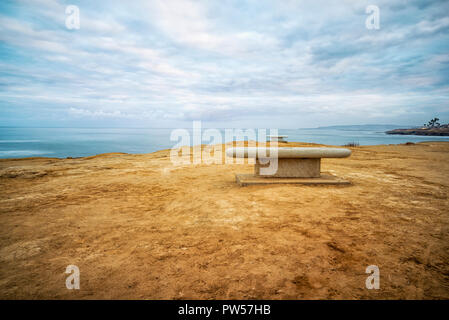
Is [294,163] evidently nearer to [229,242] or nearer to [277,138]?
[229,242]

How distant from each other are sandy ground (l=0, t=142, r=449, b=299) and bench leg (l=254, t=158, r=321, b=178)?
0.76m

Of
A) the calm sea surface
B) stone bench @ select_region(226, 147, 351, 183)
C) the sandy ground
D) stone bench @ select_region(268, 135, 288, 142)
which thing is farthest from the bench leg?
the calm sea surface

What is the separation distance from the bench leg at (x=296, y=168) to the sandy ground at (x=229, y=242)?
2.48 feet

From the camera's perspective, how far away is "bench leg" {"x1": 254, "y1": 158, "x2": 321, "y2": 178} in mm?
5691

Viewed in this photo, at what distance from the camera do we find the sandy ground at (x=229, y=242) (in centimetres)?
188

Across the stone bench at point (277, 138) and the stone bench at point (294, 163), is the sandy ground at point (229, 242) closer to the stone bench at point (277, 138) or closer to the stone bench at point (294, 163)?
the stone bench at point (294, 163)

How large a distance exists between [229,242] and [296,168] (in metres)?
3.66

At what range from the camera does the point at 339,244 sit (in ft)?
8.23

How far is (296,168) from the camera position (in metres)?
5.73

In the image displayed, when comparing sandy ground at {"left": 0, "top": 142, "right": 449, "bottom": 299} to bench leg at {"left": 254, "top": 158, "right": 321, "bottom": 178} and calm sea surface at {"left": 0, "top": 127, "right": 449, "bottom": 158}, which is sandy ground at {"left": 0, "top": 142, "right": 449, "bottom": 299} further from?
calm sea surface at {"left": 0, "top": 127, "right": 449, "bottom": 158}
